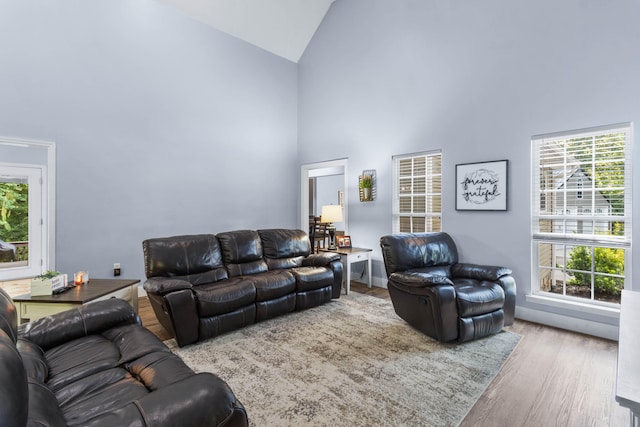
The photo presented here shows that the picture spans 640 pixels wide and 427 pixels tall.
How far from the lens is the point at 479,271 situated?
11.3 ft

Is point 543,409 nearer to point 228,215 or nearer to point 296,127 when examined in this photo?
point 228,215

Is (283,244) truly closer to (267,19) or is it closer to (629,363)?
(629,363)

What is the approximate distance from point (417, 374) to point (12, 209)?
24.7ft

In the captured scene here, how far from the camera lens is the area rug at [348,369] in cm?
203

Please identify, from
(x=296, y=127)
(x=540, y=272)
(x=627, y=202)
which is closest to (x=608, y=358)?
(x=540, y=272)

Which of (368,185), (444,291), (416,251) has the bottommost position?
A: (444,291)

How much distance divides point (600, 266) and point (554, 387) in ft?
5.71

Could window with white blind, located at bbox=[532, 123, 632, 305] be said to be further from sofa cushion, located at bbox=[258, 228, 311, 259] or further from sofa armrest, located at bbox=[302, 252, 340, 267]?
sofa cushion, located at bbox=[258, 228, 311, 259]

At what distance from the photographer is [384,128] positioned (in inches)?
196

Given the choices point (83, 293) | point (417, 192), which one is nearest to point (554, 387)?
point (417, 192)

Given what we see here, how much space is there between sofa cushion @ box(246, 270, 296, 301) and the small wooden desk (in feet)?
9.25

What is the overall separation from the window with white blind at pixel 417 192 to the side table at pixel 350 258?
1.95 ft

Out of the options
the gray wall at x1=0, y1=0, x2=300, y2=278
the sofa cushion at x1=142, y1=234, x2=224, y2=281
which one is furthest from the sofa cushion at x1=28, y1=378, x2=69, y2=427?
the gray wall at x1=0, y1=0, x2=300, y2=278

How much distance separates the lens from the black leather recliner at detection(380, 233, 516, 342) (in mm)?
2908
